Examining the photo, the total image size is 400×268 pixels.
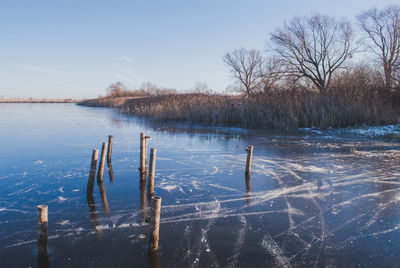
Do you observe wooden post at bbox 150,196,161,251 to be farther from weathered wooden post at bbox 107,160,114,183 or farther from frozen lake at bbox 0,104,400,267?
weathered wooden post at bbox 107,160,114,183

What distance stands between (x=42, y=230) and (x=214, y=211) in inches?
102

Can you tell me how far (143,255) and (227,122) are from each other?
1620 cm

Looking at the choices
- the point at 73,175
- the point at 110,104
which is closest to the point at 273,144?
the point at 73,175

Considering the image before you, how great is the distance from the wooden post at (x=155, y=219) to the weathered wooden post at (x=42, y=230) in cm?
118

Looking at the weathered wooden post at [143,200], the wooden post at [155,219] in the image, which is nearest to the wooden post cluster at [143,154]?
the weathered wooden post at [143,200]

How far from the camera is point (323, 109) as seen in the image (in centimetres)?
1573

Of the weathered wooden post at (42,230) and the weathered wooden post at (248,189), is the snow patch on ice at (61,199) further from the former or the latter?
the weathered wooden post at (248,189)

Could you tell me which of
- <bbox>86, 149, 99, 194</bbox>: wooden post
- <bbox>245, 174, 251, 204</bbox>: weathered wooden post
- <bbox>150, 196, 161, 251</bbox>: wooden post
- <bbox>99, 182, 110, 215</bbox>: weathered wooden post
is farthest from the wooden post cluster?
<bbox>150, 196, 161, 251</bbox>: wooden post

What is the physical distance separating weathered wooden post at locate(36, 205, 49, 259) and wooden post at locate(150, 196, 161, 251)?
3.87 feet

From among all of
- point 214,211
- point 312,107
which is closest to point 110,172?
point 214,211

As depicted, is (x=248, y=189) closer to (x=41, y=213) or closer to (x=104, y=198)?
(x=104, y=198)

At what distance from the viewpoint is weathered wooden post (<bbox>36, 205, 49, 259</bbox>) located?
2.96m

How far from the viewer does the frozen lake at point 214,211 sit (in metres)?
3.33

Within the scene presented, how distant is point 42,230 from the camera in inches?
120
